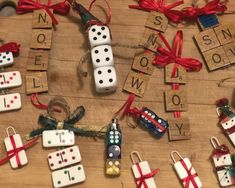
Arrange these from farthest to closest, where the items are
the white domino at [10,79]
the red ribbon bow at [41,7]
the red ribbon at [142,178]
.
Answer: the red ribbon bow at [41,7]
the white domino at [10,79]
the red ribbon at [142,178]

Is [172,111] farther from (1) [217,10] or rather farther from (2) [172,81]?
(1) [217,10]

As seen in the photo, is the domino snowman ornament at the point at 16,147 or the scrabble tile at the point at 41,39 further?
the scrabble tile at the point at 41,39

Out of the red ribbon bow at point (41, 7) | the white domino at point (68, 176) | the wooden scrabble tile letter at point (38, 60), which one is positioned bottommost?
the white domino at point (68, 176)

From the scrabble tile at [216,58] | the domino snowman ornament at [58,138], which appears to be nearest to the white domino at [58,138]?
the domino snowman ornament at [58,138]

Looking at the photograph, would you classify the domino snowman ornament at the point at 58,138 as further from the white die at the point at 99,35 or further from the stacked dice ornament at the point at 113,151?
the white die at the point at 99,35

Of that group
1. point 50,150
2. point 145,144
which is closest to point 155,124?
point 145,144

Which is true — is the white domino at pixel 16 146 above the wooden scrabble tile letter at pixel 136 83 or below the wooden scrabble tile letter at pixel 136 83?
below

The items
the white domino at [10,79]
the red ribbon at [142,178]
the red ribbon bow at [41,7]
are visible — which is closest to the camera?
the red ribbon at [142,178]

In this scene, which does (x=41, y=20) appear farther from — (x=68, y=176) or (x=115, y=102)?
(x=68, y=176)

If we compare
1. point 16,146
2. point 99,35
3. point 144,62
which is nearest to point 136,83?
point 144,62
